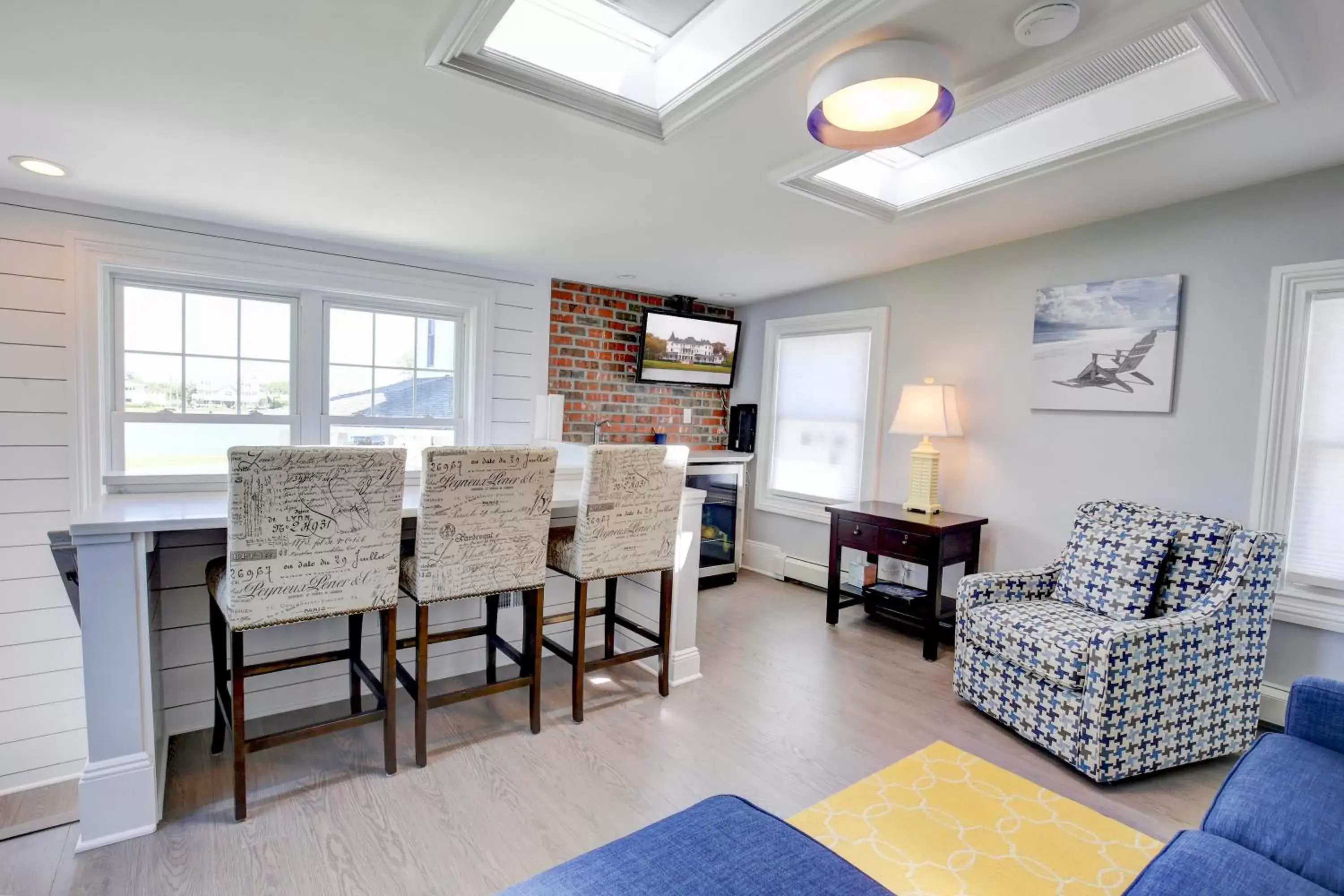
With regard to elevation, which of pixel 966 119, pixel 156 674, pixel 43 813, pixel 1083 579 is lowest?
pixel 43 813

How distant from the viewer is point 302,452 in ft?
5.98

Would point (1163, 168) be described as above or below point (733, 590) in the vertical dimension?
above

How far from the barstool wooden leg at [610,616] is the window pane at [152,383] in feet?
7.51

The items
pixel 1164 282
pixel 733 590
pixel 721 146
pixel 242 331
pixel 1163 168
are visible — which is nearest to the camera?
pixel 721 146

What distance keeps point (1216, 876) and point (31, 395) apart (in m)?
4.15

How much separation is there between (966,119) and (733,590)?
315cm

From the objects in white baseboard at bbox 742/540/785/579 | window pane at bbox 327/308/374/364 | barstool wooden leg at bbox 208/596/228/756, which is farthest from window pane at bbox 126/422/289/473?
white baseboard at bbox 742/540/785/579

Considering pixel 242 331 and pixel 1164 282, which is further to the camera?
pixel 242 331

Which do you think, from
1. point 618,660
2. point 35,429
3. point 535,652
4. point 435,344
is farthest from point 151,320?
point 618,660

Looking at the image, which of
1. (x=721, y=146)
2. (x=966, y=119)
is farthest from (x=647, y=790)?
(x=966, y=119)

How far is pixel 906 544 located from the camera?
132 inches

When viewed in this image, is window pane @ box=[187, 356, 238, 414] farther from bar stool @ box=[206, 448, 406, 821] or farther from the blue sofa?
the blue sofa

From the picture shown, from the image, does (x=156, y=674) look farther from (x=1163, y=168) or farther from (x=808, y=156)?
(x=1163, y=168)

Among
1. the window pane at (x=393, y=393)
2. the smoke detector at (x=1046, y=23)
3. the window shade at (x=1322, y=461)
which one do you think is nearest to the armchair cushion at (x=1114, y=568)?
the window shade at (x=1322, y=461)
